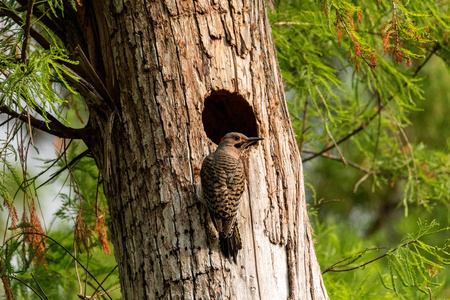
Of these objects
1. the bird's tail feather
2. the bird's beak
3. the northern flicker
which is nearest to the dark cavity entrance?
the bird's beak

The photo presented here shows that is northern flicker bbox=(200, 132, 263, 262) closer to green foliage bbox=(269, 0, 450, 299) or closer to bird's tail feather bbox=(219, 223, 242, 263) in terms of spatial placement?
bird's tail feather bbox=(219, 223, 242, 263)

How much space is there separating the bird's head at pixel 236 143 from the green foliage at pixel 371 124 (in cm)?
83

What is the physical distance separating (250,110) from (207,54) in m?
0.46

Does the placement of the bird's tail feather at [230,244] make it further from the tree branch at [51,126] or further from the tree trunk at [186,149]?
the tree branch at [51,126]

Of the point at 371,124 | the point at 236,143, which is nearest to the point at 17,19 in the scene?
the point at 236,143

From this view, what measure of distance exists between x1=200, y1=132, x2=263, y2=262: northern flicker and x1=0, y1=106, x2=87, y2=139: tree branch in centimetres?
99

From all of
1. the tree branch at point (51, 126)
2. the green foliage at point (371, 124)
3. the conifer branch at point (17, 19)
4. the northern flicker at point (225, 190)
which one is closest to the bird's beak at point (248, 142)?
the northern flicker at point (225, 190)

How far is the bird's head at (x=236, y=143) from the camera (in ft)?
12.3

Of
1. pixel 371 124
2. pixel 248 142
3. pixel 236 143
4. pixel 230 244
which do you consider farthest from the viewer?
pixel 371 124

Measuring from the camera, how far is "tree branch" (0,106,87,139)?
364 centimetres

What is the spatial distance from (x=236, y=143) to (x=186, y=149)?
0.49 meters

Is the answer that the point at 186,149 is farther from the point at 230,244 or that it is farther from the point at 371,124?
the point at 371,124

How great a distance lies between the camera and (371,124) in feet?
20.7

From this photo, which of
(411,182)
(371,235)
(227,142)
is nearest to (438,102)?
(371,235)
